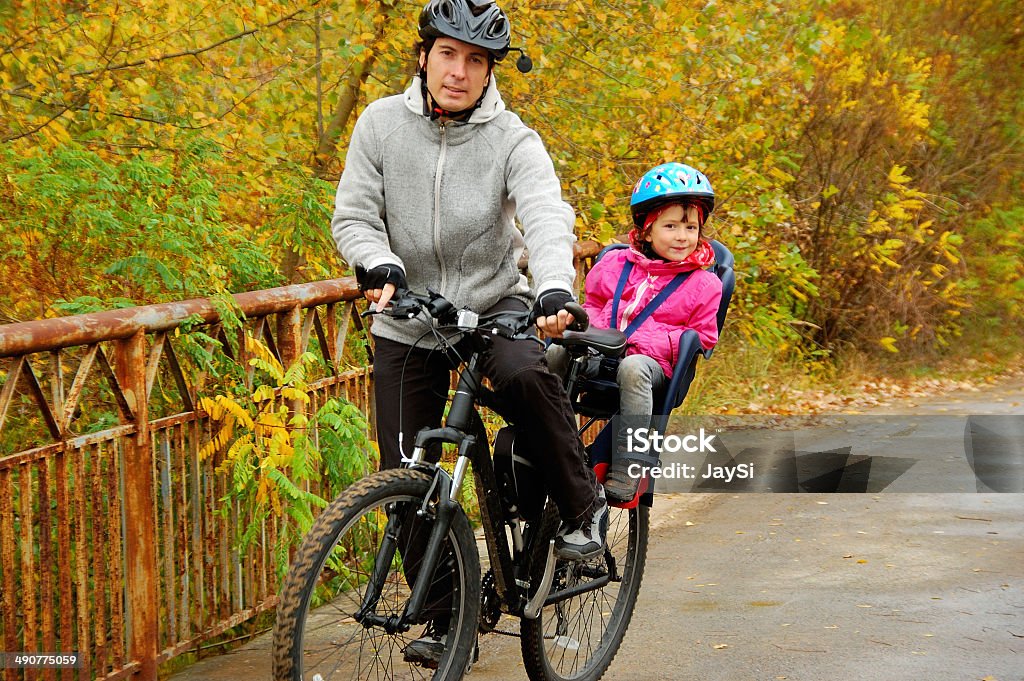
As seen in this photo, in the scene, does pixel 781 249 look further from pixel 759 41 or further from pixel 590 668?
pixel 590 668

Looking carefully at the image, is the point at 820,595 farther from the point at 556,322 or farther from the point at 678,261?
the point at 556,322

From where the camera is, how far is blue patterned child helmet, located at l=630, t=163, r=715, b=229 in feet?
15.7

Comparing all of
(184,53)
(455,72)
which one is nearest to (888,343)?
(184,53)

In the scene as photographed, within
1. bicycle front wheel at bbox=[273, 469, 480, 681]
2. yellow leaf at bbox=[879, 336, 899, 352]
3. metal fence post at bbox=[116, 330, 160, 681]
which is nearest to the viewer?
bicycle front wheel at bbox=[273, 469, 480, 681]

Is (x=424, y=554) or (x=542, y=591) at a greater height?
(x=424, y=554)

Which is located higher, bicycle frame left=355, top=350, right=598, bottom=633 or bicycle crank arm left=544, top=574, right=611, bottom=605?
bicycle frame left=355, top=350, right=598, bottom=633

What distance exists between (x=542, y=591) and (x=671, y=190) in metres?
1.62

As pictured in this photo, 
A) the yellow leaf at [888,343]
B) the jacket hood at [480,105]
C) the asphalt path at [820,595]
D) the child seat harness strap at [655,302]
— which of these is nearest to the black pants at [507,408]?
the jacket hood at [480,105]

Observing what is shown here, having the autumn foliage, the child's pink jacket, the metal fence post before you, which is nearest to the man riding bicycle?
the child's pink jacket

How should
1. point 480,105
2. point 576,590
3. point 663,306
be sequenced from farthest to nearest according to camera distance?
point 663,306 → point 576,590 → point 480,105

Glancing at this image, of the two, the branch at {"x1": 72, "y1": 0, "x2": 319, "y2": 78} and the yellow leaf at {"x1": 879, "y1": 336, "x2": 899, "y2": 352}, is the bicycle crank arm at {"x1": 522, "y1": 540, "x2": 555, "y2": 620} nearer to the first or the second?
the branch at {"x1": 72, "y1": 0, "x2": 319, "y2": 78}

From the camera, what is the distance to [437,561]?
11.7 ft

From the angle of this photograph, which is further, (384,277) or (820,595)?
(820,595)

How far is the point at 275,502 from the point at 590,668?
4.47 ft
